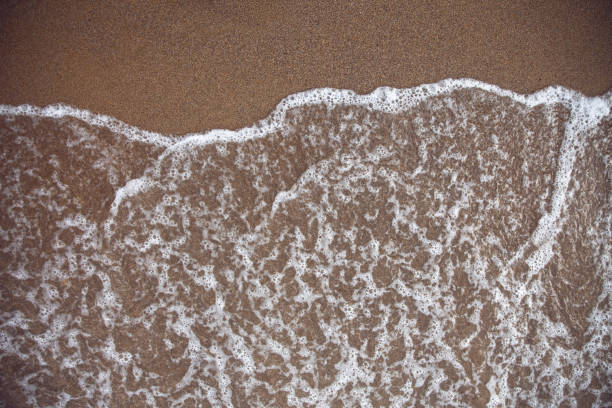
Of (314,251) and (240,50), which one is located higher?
(240,50)

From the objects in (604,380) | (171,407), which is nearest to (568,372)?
(604,380)

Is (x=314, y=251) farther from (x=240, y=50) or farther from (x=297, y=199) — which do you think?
(x=240, y=50)

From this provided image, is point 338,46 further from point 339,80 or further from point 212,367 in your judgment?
point 212,367

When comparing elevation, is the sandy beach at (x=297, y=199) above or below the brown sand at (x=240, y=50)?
below

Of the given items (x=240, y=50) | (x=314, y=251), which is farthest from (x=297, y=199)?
(x=240, y=50)

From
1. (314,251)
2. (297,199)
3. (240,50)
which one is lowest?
(314,251)

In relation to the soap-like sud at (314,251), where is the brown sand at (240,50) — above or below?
above
